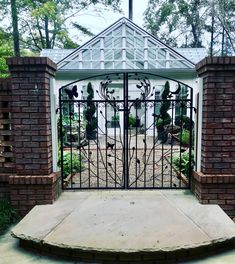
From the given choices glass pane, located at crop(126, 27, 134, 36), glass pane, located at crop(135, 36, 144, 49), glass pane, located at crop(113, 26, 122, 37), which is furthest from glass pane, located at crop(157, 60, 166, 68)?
glass pane, located at crop(113, 26, 122, 37)

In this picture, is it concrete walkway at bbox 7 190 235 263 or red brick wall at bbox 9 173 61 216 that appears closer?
concrete walkway at bbox 7 190 235 263

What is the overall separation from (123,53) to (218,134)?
925 cm

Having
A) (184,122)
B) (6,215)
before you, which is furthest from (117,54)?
(6,215)

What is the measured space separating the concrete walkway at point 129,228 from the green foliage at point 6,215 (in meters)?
0.30

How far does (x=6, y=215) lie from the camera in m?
3.36

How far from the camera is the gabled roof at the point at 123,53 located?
1205 centimetres

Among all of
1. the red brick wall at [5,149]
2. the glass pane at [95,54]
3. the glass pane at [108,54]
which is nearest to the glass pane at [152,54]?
the glass pane at [108,54]

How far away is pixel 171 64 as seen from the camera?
12.0 meters

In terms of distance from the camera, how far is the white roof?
39.5 feet

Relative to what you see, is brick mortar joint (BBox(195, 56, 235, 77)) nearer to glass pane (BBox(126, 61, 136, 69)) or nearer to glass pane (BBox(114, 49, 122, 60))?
glass pane (BBox(126, 61, 136, 69))

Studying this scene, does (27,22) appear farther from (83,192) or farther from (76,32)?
(83,192)

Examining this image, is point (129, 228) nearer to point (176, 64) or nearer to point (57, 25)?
point (176, 64)

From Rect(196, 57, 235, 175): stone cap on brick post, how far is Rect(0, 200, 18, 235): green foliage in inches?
93.3

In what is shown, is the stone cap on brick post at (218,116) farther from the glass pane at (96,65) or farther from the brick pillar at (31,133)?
the glass pane at (96,65)
